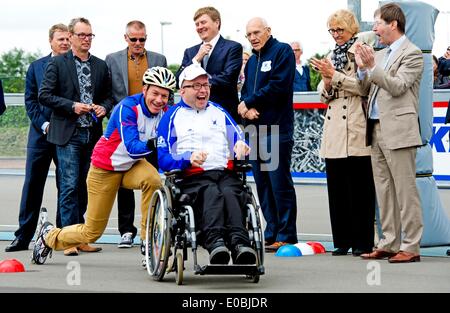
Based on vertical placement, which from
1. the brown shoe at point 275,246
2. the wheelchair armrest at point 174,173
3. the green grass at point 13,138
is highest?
the wheelchair armrest at point 174,173

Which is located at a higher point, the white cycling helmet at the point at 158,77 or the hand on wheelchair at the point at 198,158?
the white cycling helmet at the point at 158,77

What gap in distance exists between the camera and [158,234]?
9.98 meters

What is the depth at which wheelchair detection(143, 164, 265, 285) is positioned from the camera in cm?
934

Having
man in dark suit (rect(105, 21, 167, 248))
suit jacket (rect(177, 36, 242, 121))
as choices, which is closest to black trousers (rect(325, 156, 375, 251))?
suit jacket (rect(177, 36, 242, 121))

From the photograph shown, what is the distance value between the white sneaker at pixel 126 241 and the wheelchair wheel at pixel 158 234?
8.11 ft

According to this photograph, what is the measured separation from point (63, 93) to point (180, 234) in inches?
127

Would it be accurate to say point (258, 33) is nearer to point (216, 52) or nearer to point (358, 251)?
point (216, 52)

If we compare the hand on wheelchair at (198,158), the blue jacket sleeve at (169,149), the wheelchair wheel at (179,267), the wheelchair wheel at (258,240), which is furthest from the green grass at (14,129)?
the wheelchair wheel at (258,240)

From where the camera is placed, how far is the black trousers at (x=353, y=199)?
1151 centimetres

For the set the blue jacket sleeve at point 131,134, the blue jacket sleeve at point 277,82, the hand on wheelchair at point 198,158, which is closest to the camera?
the hand on wheelchair at point 198,158

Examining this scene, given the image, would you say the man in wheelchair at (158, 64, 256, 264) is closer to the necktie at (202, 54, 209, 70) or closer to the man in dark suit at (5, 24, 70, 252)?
the necktie at (202, 54, 209, 70)

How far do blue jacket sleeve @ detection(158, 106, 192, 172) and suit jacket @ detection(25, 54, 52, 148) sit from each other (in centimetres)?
262

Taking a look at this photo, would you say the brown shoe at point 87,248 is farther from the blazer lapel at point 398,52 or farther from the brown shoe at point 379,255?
the blazer lapel at point 398,52

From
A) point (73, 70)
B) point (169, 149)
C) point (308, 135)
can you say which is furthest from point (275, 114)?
point (308, 135)
